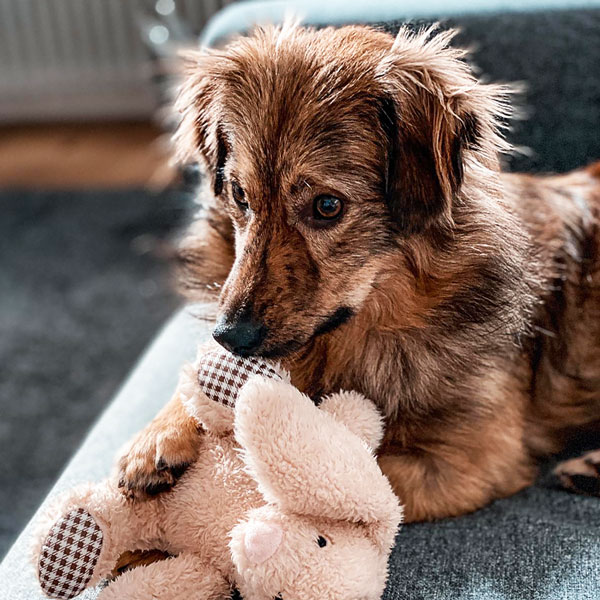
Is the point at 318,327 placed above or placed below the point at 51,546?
above

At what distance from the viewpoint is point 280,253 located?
1.18 m

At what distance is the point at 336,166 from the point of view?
3.80 feet

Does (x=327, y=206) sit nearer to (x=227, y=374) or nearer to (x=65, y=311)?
(x=227, y=374)

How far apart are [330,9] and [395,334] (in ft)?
2.75

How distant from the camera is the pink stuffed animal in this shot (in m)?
0.96

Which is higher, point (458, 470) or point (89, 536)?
point (89, 536)

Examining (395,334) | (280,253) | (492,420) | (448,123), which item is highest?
(448,123)

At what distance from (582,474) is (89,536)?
0.83m

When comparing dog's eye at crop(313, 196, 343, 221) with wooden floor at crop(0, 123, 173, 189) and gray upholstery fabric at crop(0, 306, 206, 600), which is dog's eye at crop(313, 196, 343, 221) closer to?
gray upholstery fabric at crop(0, 306, 206, 600)

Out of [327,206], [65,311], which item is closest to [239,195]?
[327,206]

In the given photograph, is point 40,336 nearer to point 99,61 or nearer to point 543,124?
point 543,124

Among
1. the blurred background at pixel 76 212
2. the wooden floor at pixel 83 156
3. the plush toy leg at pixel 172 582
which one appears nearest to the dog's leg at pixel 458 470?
the plush toy leg at pixel 172 582

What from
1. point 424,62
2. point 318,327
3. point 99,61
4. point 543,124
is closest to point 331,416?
point 318,327

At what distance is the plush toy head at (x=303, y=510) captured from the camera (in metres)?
0.95
